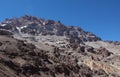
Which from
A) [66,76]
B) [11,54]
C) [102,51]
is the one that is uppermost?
[102,51]

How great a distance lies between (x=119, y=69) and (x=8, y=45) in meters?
55.8

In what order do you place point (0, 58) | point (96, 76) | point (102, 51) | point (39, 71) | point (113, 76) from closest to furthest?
point (0, 58) < point (39, 71) < point (96, 76) < point (113, 76) < point (102, 51)

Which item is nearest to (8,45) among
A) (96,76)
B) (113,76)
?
(96,76)

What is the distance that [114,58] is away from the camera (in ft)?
408

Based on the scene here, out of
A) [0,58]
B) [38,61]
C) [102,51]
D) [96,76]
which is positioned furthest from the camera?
[102,51]

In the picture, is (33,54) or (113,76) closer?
(33,54)

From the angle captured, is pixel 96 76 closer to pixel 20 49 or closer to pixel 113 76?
pixel 113 76

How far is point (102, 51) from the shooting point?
143875 millimetres

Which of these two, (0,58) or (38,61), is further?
(38,61)

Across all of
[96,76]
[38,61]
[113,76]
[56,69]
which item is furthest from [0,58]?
[113,76]

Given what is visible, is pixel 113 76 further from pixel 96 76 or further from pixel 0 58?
pixel 0 58

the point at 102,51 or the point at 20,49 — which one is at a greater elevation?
the point at 102,51

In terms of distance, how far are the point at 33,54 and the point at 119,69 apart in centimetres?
5007

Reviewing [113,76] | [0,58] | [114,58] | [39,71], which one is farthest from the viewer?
[114,58]
